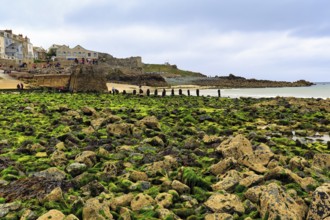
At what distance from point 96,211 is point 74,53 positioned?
10729cm

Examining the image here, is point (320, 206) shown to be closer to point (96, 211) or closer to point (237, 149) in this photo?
point (96, 211)

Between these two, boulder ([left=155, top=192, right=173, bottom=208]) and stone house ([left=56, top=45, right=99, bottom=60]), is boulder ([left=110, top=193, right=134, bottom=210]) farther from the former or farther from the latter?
stone house ([left=56, top=45, right=99, bottom=60])

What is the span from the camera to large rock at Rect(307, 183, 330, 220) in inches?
212

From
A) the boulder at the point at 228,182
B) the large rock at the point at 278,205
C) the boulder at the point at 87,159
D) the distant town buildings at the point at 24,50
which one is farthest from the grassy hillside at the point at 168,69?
the large rock at the point at 278,205

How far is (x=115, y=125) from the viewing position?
43.2ft

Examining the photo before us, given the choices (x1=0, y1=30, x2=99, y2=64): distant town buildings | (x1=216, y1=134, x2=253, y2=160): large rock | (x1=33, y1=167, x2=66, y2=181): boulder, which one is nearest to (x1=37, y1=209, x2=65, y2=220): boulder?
(x1=33, y1=167, x2=66, y2=181): boulder

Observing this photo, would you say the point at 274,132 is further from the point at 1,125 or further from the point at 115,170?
the point at 1,125

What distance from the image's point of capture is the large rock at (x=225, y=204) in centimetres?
598

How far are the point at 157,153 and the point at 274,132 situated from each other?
282 inches

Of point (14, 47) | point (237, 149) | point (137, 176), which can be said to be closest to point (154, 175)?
point (137, 176)

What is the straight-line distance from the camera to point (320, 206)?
215 inches

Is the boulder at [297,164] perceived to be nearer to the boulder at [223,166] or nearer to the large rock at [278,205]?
the boulder at [223,166]

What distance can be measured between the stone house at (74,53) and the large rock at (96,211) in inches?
3985

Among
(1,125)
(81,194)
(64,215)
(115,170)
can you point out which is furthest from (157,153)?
(1,125)
